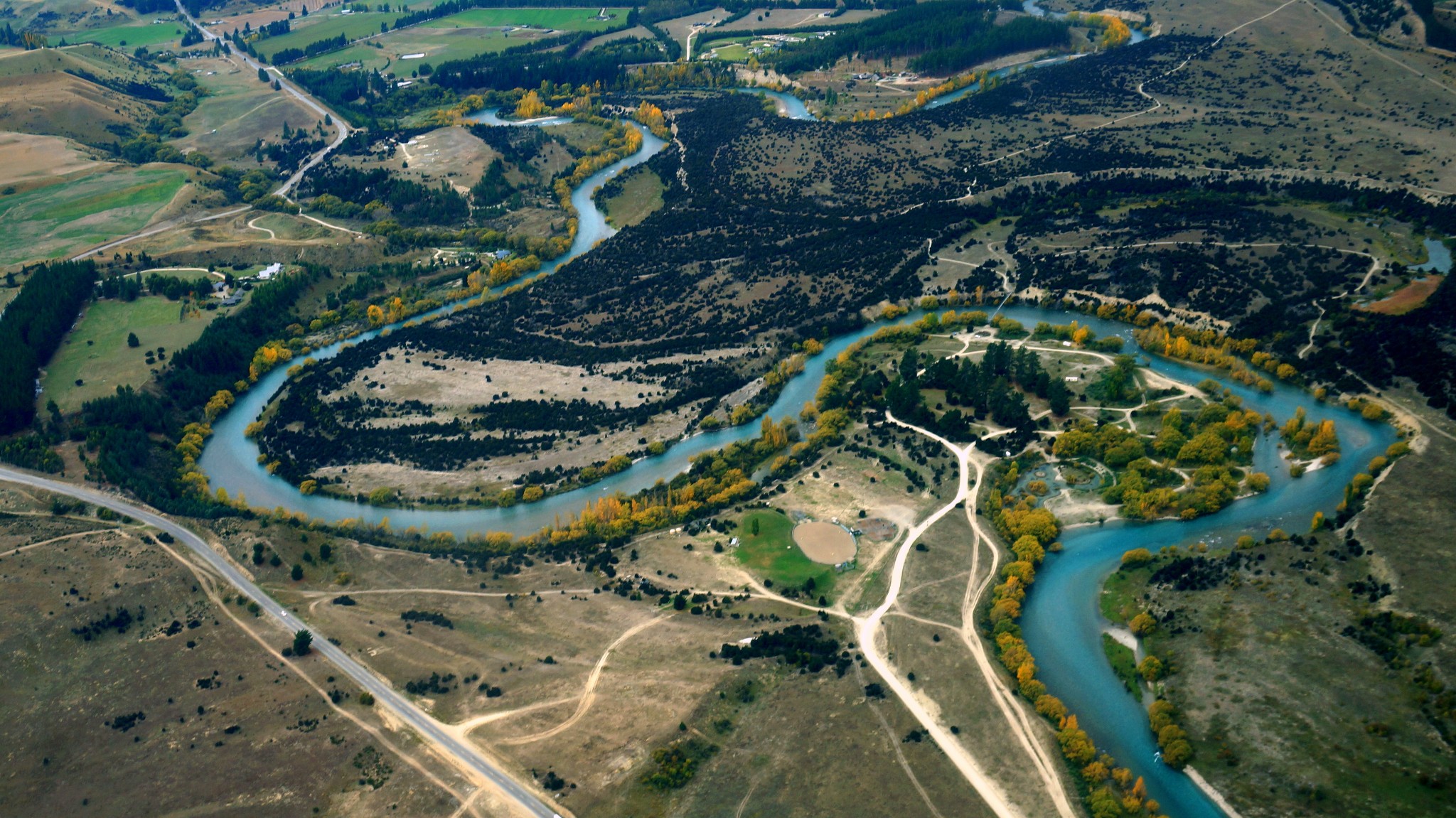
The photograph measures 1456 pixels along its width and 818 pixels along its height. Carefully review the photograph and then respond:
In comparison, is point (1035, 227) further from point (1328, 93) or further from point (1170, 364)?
point (1328, 93)

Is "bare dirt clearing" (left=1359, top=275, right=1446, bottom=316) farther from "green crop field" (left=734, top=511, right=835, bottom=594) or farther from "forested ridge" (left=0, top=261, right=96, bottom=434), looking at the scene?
"forested ridge" (left=0, top=261, right=96, bottom=434)

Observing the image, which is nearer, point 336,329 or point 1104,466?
point 1104,466

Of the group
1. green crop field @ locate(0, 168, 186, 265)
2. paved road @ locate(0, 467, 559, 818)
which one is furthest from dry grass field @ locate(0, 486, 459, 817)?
green crop field @ locate(0, 168, 186, 265)

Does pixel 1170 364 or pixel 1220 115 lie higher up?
pixel 1220 115

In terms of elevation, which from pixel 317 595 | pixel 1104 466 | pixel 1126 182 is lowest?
pixel 317 595

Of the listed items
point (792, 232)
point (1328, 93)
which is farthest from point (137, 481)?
point (1328, 93)

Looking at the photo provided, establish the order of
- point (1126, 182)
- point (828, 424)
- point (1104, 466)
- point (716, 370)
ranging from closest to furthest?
point (1104, 466)
point (828, 424)
point (716, 370)
point (1126, 182)
